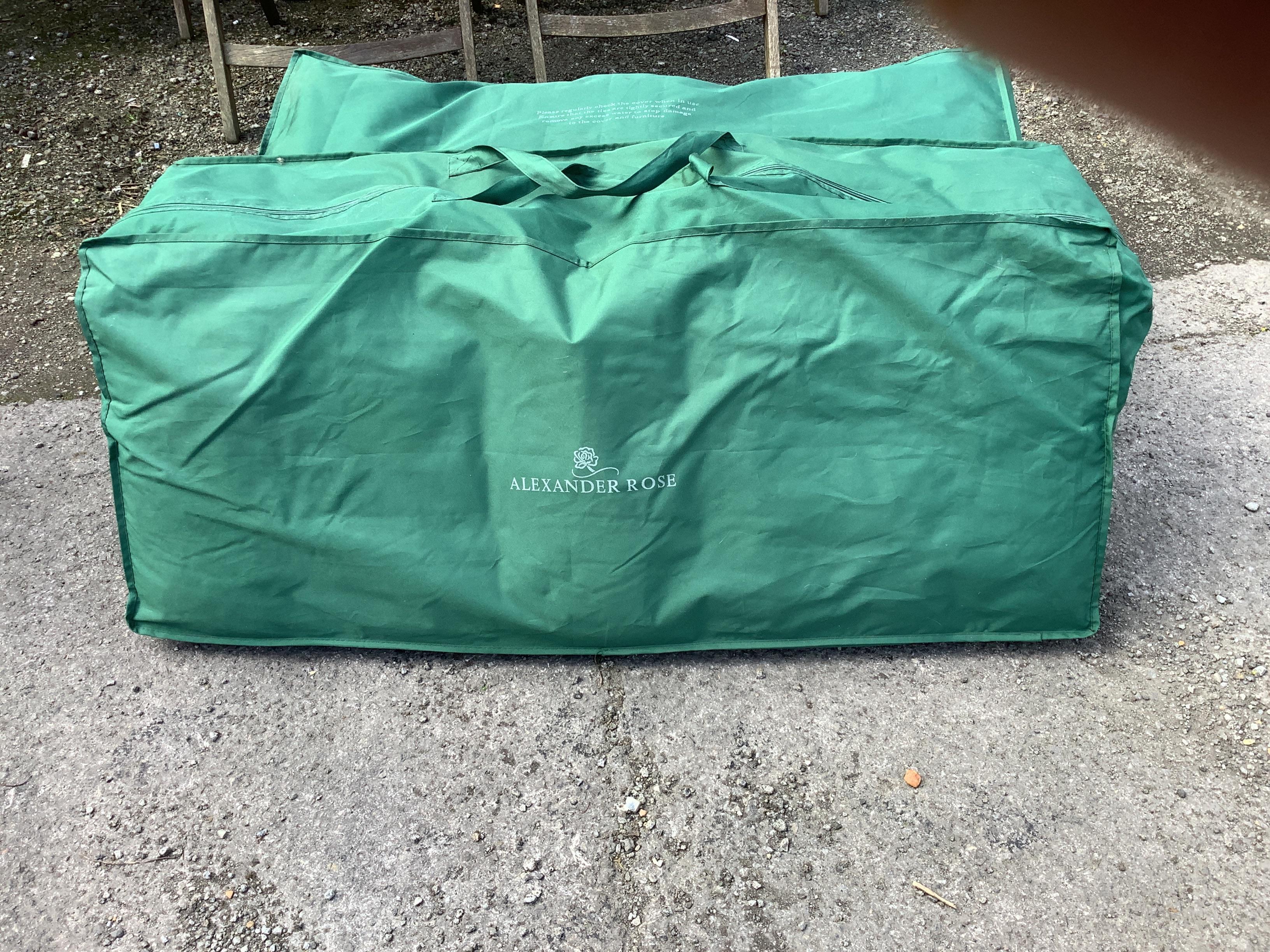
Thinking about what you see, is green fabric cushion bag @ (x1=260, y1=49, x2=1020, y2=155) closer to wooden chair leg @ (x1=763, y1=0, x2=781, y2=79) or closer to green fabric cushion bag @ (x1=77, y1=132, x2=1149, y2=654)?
green fabric cushion bag @ (x1=77, y1=132, x2=1149, y2=654)

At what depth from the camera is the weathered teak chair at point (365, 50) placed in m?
3.39

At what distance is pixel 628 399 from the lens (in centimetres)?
165

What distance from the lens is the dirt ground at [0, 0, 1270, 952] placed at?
1500mm

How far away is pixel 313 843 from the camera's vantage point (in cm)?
160

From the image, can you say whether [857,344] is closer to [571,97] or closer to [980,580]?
[980,580]

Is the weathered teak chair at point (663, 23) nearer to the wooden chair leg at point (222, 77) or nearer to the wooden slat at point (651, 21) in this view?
the wooden slat at point (651, 21)

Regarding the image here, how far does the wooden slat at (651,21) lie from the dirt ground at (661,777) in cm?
206

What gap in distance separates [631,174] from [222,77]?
96.0 inches

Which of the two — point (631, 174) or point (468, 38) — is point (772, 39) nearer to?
point (468, 38)

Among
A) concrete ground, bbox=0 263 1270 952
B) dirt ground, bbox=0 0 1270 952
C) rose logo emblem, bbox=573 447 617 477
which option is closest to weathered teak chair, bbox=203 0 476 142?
dirt ground, bbox=0 0 1270 952

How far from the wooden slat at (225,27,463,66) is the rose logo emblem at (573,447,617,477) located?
2.34 meters

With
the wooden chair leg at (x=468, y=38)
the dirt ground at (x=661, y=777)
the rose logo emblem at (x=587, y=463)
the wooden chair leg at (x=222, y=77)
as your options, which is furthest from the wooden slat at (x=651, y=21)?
the rose logo emblem at (x=587, y=463)

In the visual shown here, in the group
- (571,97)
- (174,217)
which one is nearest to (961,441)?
(571,97)

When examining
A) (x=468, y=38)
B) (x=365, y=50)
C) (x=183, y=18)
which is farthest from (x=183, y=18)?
(x=468, y=38)
